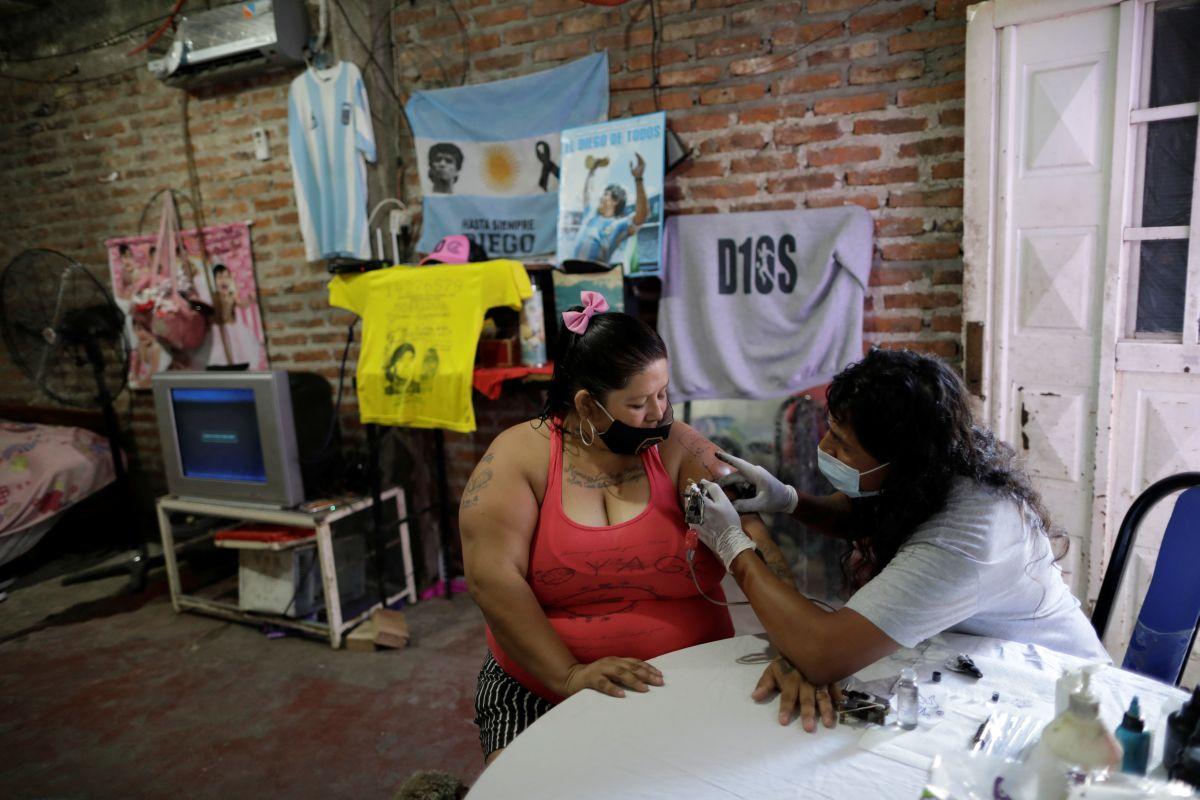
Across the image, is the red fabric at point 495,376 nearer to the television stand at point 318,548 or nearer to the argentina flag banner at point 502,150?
the argentina flag banner at point 502,150

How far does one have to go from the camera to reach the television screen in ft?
9.45

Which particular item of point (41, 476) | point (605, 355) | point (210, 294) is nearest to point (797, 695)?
point (605, 355)

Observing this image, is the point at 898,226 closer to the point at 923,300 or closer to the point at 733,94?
the point at 923,300

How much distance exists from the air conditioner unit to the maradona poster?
1.46 metres

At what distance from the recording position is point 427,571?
3354mm

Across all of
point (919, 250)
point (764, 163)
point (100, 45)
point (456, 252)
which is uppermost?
point (100, 45)

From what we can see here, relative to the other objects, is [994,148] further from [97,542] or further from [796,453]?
[97,542]

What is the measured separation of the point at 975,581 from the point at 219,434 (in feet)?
9.68

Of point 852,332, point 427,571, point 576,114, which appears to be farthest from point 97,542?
point 852,332

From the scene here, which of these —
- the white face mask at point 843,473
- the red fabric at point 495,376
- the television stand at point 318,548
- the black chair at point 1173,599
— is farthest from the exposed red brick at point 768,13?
the television stand at point 318,548

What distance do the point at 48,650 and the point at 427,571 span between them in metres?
1.61

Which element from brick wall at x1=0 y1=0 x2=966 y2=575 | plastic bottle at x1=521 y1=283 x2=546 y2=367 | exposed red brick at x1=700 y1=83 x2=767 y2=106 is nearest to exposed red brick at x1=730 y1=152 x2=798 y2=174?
brick wall at x1=0 y1=0 x2=966 y2=575

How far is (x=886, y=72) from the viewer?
2379 millimetres

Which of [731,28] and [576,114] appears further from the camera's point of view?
Result: [576,114]
